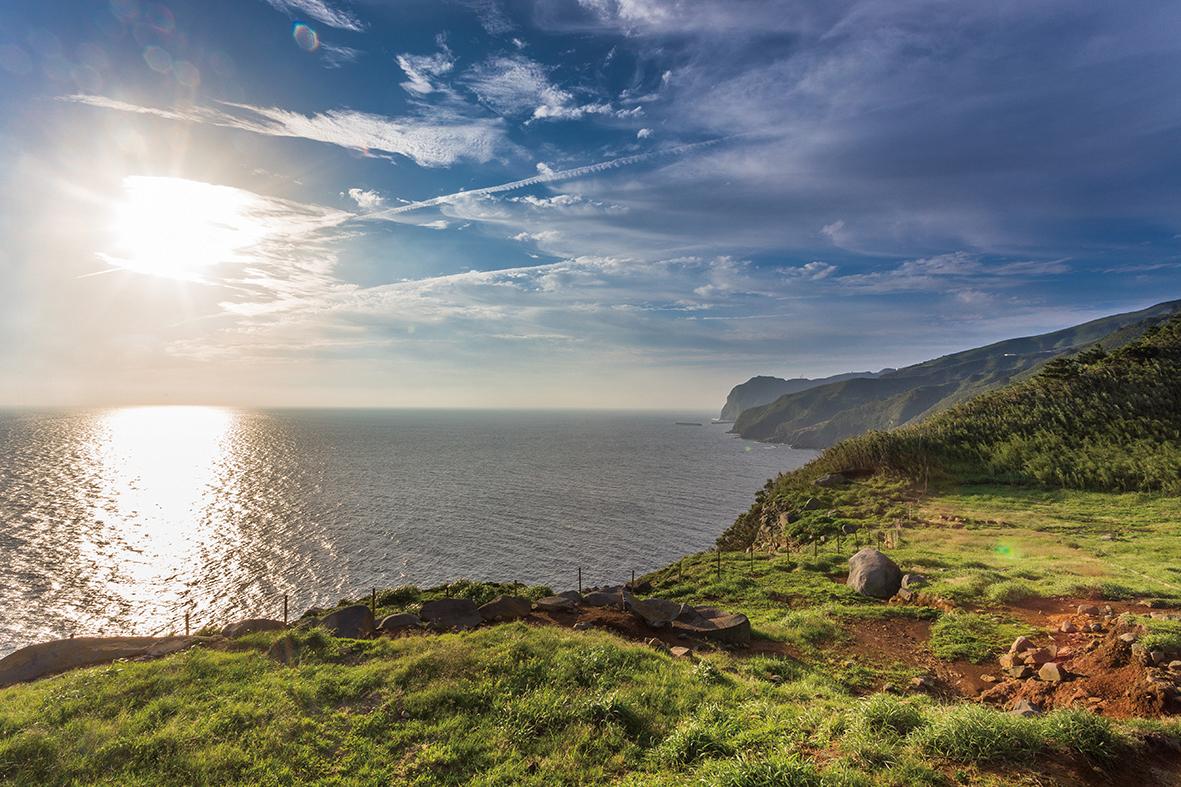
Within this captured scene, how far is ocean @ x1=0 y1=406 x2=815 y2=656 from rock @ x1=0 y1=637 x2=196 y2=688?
97.2ft

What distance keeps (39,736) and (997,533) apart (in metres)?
49.2

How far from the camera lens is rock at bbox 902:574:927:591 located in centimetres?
2369

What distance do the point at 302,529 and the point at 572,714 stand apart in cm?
7051

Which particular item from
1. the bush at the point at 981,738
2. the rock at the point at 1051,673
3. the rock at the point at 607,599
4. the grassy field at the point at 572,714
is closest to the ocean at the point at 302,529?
the rock at the point at 607,599

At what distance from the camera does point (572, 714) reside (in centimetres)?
1157

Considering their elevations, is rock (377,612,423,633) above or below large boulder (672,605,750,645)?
above

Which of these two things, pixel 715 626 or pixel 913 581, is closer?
pixel 715 626

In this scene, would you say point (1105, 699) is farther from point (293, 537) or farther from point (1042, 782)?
point (293, 537)

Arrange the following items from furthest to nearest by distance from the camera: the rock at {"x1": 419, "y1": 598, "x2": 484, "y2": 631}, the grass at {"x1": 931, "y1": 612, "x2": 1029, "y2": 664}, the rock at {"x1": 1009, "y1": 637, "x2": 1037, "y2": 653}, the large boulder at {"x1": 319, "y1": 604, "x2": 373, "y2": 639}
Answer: the rock at {"x1": 419, "y1": 598, "x2": 484, "y2": 631}
the large boulder at {"x1": 319, "y1": 604, "x2": 373, "y2": 639}
the grass at {"x1": 931, "y1": 612, "x2": 1029, "y2": 664}
the rock at {"x1": 1009, "y1": 637, "x2": 1037, "y2": 653}

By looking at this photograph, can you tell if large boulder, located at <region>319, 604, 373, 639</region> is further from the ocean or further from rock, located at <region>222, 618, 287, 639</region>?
the ocean

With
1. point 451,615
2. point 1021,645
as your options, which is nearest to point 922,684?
point 1021,645

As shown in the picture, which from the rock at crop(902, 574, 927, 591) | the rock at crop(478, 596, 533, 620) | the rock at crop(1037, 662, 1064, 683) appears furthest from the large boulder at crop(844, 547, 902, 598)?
the rock at crop(478, 596, 533, 620)

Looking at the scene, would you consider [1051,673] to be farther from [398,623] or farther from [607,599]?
[398,623]

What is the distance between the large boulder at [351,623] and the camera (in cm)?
1922
